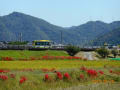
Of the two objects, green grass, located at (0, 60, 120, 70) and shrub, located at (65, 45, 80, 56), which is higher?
shrub, located at (65, 45, 80, 56)

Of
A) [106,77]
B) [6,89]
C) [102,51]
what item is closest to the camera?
[6,89]

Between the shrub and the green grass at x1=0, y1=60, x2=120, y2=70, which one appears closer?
the green grass at x1=0, y1=60, x2=120, y2=70

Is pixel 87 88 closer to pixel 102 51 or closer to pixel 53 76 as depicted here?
pixel 53 76

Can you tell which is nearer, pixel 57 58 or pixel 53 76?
pixel 53 76

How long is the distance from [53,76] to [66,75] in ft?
3.95

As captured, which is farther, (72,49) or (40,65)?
(72,49)

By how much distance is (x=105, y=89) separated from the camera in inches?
512

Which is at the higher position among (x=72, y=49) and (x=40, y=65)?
(x=72, y=49)

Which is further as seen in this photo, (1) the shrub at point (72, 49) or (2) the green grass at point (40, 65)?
(1) the shrub at point (72, 49)

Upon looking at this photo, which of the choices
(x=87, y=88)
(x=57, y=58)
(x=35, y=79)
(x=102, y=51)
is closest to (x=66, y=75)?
(x=35, y=79)

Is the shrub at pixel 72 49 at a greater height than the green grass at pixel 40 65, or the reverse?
the shrub at pixel 72 49

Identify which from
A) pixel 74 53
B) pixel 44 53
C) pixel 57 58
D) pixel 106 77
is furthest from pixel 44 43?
pixel 106 77

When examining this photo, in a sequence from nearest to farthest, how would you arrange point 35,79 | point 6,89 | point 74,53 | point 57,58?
point 6,89 < point 35,79 < point 57,58 < point 74,53

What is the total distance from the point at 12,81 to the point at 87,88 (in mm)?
8181
